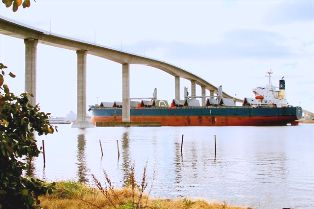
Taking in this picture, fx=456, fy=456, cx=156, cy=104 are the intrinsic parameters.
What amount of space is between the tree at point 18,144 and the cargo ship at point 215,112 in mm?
129162

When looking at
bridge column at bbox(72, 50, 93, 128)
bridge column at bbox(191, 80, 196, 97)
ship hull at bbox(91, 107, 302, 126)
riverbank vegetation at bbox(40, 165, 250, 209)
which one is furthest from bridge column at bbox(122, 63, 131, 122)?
riverbank vegetation at bbox(40, 165, 250, 209)

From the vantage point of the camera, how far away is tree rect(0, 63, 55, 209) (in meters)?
6.97

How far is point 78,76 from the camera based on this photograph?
4003 inches

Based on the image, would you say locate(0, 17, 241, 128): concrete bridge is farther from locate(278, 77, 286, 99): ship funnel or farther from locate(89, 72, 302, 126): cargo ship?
locate(278, 77, 286, 99): ship funnel

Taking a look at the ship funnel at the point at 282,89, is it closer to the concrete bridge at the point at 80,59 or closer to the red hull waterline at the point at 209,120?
the red hull waterline at the point at 209,120

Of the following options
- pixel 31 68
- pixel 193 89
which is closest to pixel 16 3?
pixel 31 68

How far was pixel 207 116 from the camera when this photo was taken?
150 m

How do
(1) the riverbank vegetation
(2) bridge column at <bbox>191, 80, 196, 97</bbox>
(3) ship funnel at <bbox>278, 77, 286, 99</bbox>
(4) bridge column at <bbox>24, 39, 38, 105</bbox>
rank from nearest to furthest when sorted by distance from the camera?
1. (1) the riverbank vegetation
2. (4) bridge column at <bbox>24, 39, 38, 105</bbox>
3. (3) ship funnel at <bbox>278, 77, 286, 99</bbox>
4. (2) bridge column at <bbox>191, 80, 196, 97</bbox>

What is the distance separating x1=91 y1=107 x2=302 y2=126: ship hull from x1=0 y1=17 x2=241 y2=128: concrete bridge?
7603 millimetres

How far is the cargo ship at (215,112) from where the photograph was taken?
5535 inches

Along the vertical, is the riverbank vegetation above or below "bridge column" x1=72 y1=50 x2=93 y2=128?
below

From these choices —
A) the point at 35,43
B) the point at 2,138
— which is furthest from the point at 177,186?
the point at 35,43

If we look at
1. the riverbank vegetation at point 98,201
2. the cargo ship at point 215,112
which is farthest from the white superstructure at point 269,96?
Answer: the riverbank vegetation at point 98,201

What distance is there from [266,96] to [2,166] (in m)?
146
